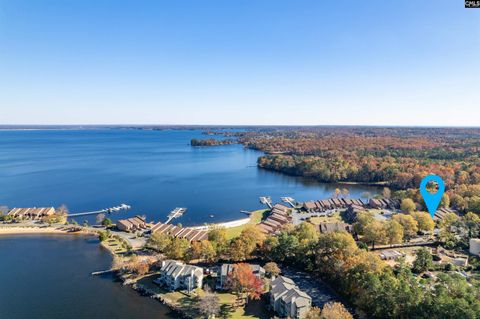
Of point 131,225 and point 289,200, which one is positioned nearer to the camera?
point 131,225

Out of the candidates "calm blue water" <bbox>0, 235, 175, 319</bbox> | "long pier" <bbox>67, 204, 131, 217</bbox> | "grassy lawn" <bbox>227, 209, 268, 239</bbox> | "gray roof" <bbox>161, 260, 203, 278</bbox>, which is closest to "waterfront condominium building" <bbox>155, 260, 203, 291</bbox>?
"gray roof" <bbox>161, 260, 203, 278</bbox>

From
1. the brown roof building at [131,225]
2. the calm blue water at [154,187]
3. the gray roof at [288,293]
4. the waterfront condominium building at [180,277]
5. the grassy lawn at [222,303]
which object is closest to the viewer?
the gray roof at [288,293]

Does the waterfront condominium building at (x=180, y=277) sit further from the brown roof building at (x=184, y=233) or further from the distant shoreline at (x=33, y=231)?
the distant shoreline at (x=33, y=231)

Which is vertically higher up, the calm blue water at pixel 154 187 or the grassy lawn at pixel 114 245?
the calm blue water at pixel 154 187

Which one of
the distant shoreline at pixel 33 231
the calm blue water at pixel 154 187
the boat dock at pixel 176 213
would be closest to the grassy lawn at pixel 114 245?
the distant shoreline at pixel 33 231

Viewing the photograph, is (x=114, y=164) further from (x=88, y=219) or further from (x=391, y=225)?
(x=391, y=225)

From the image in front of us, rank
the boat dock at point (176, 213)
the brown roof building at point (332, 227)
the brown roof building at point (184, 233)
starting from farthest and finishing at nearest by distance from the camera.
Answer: the boat dock at point (176, 213) → the brown roof building at point (332, 227) → the brown roof building at point (184, 233)

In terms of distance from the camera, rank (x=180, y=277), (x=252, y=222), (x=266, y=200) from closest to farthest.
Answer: (x=180, y=277), (x=252, y=222), (x=266, y=200)

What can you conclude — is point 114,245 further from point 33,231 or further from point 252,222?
point 252,222

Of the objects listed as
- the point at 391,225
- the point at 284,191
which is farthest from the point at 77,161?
the point at 391,225

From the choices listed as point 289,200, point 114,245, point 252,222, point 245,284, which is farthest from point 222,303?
point 289,200
